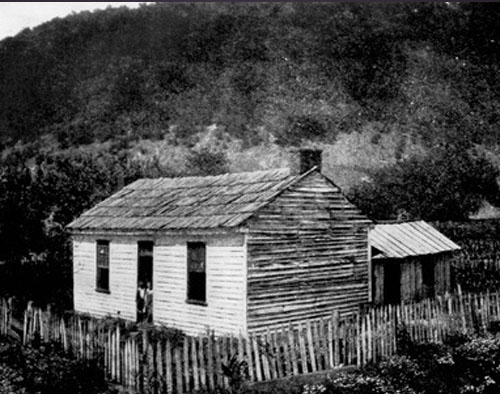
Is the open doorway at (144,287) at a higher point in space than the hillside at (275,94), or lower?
lower

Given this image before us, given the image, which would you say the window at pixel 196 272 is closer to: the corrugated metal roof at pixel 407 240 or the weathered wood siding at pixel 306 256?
the weathered wood siding at pixel 306 256

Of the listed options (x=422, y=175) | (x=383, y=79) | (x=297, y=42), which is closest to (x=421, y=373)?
(x=422, y=175)

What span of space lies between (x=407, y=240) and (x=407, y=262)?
3.27 feet

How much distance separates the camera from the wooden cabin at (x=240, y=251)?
1558 centimetres

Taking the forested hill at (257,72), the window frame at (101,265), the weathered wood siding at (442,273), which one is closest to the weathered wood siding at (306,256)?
the weathered wood siding at (442,273)

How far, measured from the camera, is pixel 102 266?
65.9ft

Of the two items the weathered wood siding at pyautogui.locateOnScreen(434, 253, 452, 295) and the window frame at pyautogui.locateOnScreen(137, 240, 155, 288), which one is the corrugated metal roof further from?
the window frame at pyautogui.locateOnScreen(137, 240, 155, 288)

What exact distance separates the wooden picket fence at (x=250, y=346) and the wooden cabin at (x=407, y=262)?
9.59ft

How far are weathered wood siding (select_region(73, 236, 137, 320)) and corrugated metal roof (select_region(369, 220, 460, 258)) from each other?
23.9ft

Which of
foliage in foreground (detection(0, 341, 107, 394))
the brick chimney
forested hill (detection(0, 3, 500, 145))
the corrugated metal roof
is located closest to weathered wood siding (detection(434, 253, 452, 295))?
the corrugated metal roof

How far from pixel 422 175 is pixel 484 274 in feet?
63.1

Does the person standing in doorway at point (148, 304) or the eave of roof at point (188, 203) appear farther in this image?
the person standing in doorway at point (148, 304)

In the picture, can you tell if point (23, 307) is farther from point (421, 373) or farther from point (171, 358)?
point (421, 373)

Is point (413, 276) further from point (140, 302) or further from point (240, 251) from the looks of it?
point (140, 302)
